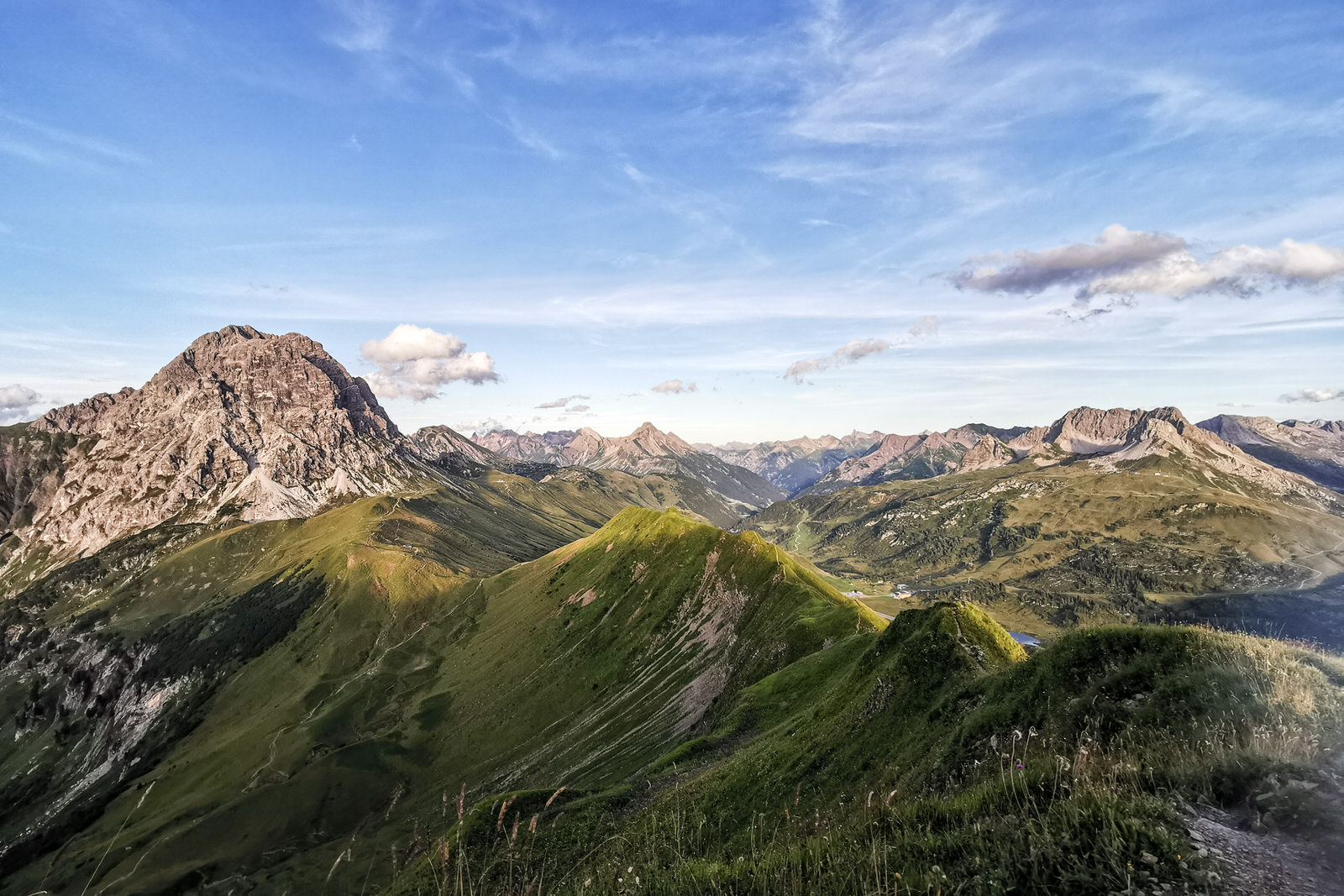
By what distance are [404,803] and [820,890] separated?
14732cm

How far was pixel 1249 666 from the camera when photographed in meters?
16.5

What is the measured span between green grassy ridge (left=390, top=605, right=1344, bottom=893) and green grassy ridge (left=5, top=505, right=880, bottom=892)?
155 feet

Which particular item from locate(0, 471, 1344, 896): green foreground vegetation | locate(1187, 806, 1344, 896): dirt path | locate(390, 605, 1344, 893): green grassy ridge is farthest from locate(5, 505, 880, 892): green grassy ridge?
locate(1187, 806, 1344, 896): dirt path

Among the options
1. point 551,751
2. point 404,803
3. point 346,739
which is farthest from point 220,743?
point 551,751

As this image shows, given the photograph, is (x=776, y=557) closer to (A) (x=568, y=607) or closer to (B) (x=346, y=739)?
(A) (x=568, y=607)

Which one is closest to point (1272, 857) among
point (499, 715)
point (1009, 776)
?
point (1009, 776)

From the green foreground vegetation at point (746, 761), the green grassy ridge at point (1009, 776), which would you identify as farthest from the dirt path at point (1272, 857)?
the green grassy ridge at point (1009, 776)

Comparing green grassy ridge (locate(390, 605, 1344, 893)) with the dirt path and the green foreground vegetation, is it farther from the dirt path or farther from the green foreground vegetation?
the dirt path

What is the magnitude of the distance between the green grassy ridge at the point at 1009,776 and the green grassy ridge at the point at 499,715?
155 ft

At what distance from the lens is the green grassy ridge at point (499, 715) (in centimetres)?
10400

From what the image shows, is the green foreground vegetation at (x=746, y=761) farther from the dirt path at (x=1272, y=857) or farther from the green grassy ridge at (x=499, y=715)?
the green grassy ridge at (x=499, y=715)

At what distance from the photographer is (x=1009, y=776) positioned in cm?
1253

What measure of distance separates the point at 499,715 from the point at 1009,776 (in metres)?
152

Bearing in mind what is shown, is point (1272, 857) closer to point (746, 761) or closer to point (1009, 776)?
point (1009, 776)
